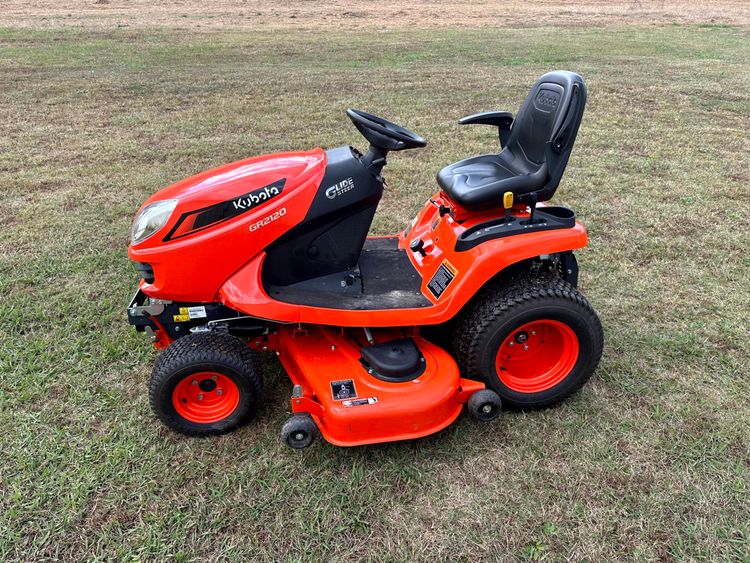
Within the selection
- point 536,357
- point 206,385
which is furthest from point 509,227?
point 206,385

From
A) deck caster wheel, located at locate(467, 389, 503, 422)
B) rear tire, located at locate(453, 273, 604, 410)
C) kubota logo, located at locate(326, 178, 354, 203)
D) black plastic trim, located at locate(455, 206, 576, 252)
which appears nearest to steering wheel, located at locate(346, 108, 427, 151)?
kubota logo, located at locate(326, 178, 354, 203)

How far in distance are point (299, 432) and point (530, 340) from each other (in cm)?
117

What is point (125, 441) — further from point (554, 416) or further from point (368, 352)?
point (554, 416)

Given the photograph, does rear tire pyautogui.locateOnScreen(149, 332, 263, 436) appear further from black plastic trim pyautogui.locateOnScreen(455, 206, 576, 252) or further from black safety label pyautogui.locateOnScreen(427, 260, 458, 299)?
black plastic trim pyautogui.locateOnScreen(455, 206, 576, 252)

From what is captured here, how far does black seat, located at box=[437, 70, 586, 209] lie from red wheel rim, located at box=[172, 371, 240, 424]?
1372 millimetres

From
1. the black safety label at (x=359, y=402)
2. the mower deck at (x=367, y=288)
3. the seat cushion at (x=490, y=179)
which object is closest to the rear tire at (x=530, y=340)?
the mower deck at (x=367, y=288)

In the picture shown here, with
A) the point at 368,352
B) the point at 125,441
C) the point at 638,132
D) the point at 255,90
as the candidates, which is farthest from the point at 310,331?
the point at 255,90

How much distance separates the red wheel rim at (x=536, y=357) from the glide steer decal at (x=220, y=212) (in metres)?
1.25

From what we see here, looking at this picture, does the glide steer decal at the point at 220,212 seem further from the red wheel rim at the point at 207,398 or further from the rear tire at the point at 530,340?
the rear tire at the point at 530,340

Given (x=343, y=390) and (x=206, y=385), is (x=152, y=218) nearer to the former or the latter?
(x=206, y=385)

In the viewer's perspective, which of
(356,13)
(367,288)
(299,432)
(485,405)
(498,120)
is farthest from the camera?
(356,13)

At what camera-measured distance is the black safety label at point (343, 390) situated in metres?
2.32

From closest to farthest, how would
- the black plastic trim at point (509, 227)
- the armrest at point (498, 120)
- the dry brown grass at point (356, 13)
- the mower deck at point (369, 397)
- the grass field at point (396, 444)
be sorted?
the grass field at point (396, 444)
the mower deck at point (369, 397)
the black plastic trim at point (509, 227)
the armrest at point (498, 120)
the dry brown grass at point (356, 13)

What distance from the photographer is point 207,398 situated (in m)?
2.54
